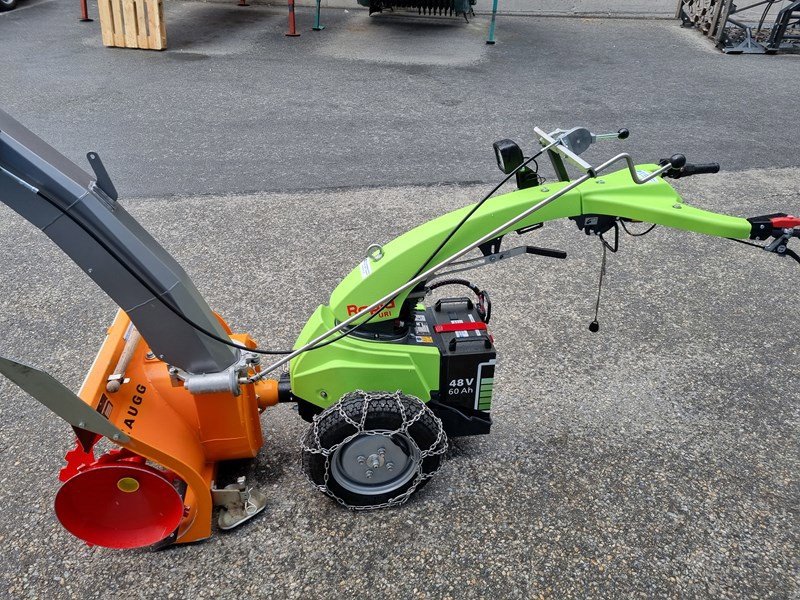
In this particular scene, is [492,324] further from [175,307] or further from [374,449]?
[175,307]

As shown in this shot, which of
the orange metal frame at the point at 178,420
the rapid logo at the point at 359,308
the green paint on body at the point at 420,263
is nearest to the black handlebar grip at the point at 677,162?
the green paint on body at the point at 420,263

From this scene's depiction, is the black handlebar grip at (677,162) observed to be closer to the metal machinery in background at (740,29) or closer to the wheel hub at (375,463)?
the wheel hub at (375,463)

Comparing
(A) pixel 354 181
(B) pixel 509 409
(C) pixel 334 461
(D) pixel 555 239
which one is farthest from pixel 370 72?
(C) pixel 334 461

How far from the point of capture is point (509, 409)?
→ 3.34 metres

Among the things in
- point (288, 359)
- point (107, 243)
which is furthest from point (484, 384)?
point (107, 243)

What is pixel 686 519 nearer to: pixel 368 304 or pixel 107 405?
pixel 368 304

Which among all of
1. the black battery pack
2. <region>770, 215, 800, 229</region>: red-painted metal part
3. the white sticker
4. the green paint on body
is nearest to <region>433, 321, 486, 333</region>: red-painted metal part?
the black battery pack

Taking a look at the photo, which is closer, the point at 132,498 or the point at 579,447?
the point at 132,498

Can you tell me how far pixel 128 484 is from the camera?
2316 mm

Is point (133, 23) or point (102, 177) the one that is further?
point (133, 23)

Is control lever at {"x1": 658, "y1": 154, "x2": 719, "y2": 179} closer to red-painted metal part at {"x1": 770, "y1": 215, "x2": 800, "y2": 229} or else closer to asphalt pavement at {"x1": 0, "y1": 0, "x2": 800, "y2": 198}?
red-painted metal part at {"x1": 770, "y1": 215, "x2": 800, "y2": 229}

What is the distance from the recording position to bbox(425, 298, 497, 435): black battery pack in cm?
269

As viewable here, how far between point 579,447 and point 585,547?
58 centimetres

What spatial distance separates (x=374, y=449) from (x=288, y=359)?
1.74ft
